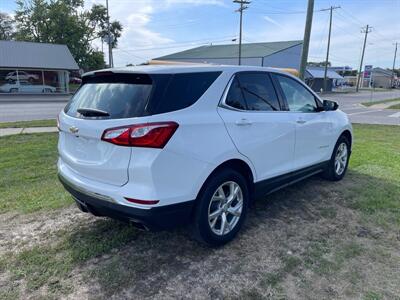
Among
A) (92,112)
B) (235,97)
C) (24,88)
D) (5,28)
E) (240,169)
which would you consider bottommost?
(24,88)

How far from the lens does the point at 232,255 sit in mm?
3328

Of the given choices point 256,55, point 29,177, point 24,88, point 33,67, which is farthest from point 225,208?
point 256,55

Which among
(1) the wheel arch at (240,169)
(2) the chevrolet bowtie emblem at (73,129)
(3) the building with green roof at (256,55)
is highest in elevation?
(3) the building with green roof at (256,55)

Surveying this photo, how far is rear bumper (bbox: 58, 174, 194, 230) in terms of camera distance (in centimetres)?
280

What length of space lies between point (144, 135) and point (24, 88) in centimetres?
3734

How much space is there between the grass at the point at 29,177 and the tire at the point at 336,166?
3.94 meters

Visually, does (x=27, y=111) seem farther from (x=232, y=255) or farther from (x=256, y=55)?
(x=256, y=55)

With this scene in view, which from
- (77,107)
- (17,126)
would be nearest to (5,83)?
(17,126)

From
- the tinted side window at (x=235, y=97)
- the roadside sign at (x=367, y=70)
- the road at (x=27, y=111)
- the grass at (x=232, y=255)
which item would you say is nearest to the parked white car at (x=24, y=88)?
the road at (x=27, y=111)

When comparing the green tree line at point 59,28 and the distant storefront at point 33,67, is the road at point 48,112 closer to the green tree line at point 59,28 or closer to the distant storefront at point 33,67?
the distant storefront at point 33,67

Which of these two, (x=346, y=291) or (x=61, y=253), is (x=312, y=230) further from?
(x=61, y=253)

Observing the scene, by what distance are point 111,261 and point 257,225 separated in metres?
1.71

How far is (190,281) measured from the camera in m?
2.90

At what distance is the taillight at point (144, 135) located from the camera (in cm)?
272
